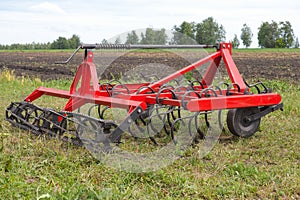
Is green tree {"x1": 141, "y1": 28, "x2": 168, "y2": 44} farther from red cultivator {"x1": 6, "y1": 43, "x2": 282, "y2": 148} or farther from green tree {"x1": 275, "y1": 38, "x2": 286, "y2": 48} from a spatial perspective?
green tree {"x1": 275, "y1": 38, "x2": 286, "y2": 48}

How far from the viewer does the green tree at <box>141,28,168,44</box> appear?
604cm

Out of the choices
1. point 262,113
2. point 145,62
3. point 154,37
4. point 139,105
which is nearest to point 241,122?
point 262,113

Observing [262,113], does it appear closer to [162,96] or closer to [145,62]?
[162,96]

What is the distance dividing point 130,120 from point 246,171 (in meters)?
1.37

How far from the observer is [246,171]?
411 cm

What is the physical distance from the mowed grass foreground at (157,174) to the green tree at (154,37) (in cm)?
188

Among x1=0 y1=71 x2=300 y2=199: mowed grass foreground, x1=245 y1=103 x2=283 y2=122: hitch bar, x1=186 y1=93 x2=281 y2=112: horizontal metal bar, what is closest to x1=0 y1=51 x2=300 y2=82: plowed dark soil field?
x1=245 y1=103 x2=283 y2=122: hitch bar

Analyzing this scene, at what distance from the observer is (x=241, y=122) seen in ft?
17.9

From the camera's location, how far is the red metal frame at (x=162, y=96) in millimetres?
4804

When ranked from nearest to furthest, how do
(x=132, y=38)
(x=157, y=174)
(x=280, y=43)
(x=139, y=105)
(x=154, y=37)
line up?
(x=157, y=174) → (x=139, y=105) → (x=132, y=38) → (x=154, y=37) → (x=280, y=43)

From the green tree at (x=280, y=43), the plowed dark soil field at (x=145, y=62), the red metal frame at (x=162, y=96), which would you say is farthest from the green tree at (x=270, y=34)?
the red metal frame at (x=162, y=96)

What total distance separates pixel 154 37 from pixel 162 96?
131 centimetres

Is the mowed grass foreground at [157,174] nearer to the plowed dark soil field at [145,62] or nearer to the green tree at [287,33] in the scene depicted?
the plowed dark soil field at [145,62]

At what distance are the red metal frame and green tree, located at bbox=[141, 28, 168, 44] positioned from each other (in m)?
0.61
